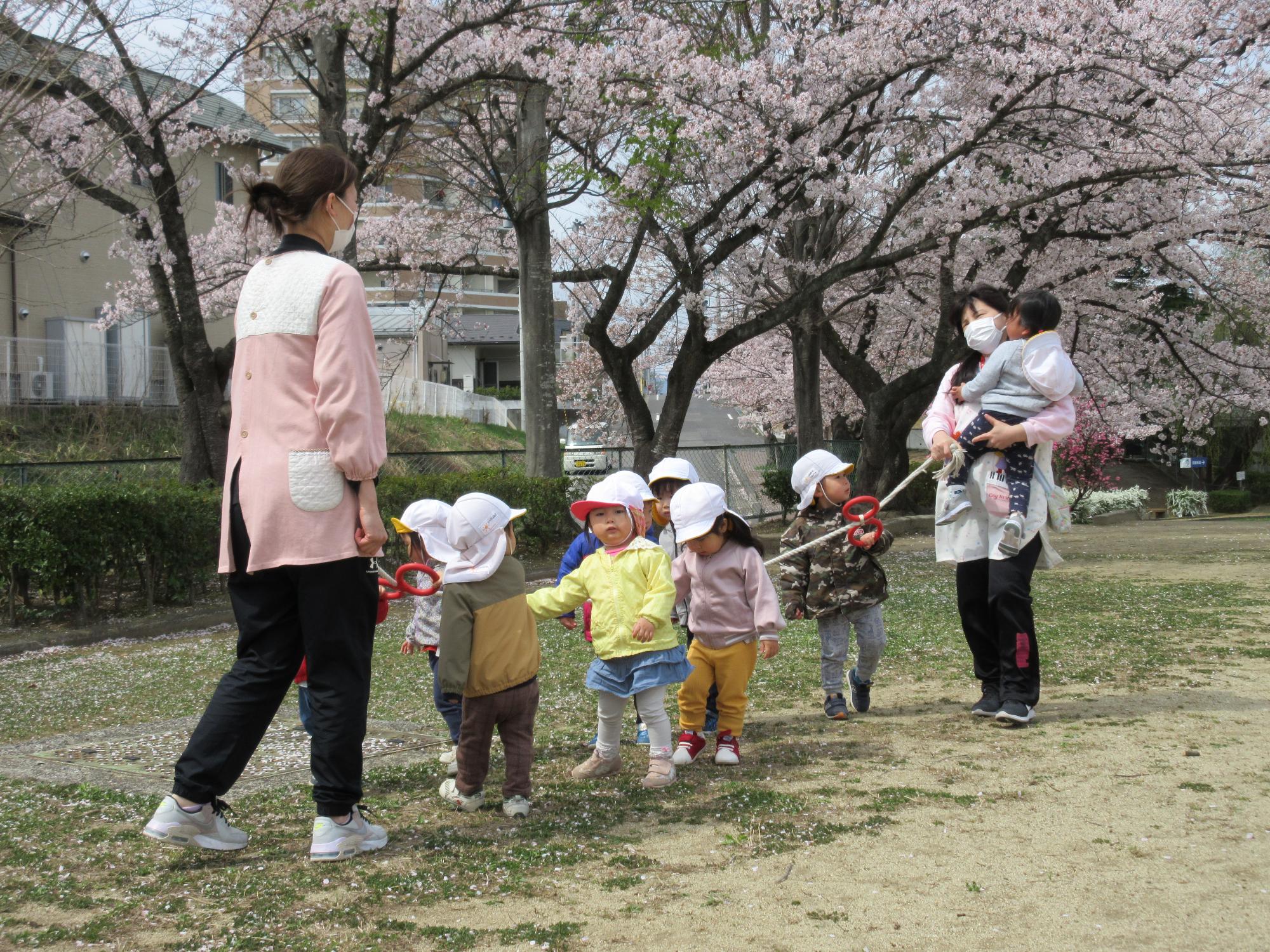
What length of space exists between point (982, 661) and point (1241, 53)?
13043 mm

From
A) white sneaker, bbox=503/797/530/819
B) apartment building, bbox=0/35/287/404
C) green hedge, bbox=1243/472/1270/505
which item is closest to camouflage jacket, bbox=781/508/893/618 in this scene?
white sneaker, bbox=503/797/530/819

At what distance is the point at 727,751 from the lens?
483cm

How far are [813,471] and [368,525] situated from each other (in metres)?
2.94

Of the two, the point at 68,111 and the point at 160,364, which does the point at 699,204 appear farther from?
the point at 160,364

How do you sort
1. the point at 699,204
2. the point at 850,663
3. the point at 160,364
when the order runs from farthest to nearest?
the point at 160,364 → the point at 699,204 → the point at 850,663

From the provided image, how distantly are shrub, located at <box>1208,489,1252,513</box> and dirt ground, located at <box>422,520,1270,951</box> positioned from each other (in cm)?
3207

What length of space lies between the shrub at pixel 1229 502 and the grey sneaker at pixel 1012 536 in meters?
32.4

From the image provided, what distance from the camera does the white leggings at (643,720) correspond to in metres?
4.56

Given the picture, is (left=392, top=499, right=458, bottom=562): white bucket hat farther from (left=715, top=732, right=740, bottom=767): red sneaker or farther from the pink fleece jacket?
(left=715, top=732, right=740, bottom=767): red sneaker

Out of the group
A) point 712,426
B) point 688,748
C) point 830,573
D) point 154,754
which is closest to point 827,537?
point 830,573

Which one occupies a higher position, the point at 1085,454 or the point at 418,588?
the point at 1085,454

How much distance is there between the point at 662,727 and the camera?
4570 millimetres

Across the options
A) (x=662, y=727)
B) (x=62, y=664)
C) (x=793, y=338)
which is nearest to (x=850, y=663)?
(x=662, y=727)

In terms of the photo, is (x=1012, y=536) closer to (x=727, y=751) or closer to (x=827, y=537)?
(x=827, y=537)
